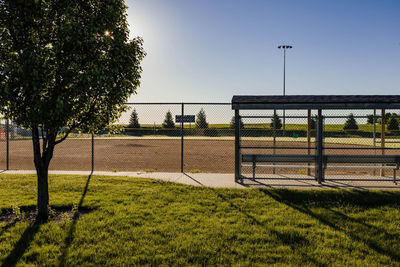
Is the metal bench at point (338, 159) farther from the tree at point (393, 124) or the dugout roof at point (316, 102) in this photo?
the tree at point (393, 124)

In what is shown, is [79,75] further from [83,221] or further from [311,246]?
[311,246]

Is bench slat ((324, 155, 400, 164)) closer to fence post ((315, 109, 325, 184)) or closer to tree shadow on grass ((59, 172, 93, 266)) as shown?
fence post ((315, 109, 325, 184))

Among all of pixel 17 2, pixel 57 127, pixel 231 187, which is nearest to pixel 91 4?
pixel 17 2

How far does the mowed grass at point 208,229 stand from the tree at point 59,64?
110 centimetres

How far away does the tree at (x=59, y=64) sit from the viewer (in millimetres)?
3574

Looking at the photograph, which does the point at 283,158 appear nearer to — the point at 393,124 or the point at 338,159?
the point at 338,159

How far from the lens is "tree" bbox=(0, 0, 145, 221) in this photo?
3.57m

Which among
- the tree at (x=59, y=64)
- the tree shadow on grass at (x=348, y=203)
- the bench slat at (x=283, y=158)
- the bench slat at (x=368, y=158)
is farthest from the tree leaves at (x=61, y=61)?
the bench slat at (x=368, y=158)

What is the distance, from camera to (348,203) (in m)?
5.19

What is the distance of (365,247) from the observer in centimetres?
345

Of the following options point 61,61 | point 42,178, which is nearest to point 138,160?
point 42,178

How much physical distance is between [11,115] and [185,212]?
11.0 ft

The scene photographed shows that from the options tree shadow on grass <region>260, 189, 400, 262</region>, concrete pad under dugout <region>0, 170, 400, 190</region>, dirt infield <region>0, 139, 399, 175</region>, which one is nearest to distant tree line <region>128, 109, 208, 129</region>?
dirt infield <region>0, 139, 399, 175</region>

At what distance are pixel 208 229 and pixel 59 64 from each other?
3.57 meters
